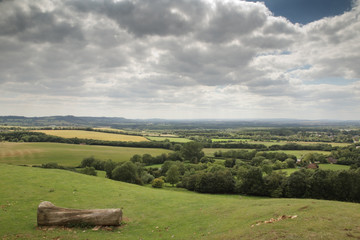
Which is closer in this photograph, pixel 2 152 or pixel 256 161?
pixel 2 152

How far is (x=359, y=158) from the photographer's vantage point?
86438 millimetres

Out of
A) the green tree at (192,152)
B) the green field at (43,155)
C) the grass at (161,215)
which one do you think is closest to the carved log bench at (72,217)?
the grass at (161,215)

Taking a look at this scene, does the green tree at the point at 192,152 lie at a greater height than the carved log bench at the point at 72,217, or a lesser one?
lesser

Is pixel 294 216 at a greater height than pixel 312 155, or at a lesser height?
greater

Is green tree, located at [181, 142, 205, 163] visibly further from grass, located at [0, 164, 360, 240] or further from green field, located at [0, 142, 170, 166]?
grass, located at [0, 164, 360, 240]

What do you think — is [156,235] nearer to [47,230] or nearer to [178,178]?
[47,230]

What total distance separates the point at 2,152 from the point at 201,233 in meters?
99.1

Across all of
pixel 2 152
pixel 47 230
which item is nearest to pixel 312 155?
pixel 47 230

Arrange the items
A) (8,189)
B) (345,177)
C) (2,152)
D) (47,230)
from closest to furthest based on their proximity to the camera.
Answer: (47,230) → (8,189) → (345,177) → (2,152)

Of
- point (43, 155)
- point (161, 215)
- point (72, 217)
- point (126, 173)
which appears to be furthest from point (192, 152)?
point (72, 217)

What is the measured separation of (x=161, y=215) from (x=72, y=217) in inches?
361

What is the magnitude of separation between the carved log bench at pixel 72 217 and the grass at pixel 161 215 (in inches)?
30.9

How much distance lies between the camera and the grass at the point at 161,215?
1521 centimetres

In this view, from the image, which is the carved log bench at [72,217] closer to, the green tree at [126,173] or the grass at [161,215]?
the grass at [161,215]
